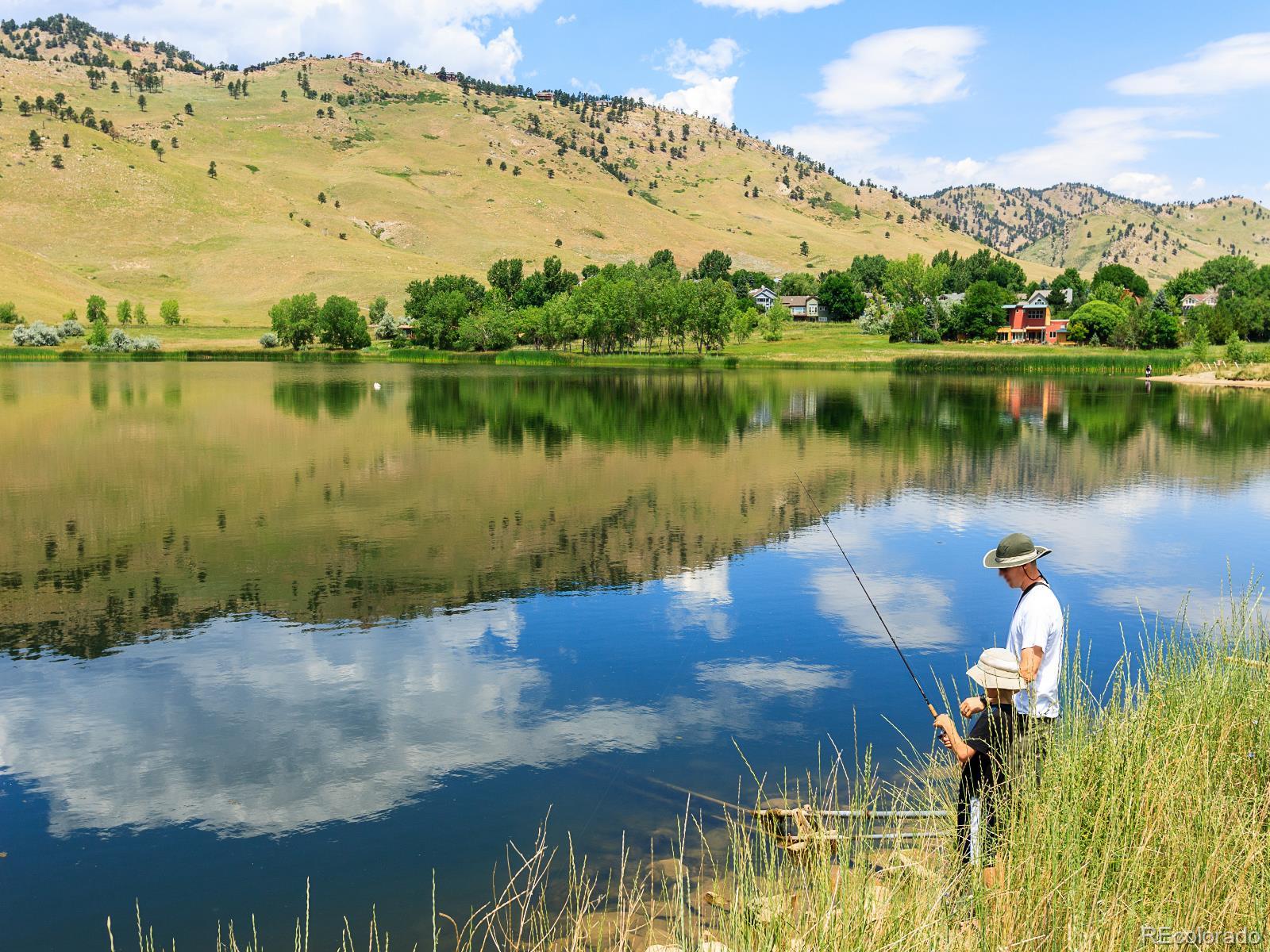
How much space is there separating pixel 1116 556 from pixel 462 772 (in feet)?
57.5

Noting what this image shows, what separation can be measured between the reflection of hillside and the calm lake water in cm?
20

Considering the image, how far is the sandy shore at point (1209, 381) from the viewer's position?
8825cm

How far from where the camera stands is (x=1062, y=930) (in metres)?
6.38

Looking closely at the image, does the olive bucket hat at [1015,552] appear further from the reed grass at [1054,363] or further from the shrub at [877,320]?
the shrub at [877,320]

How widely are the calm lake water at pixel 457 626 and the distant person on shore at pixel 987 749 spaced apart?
345 cm

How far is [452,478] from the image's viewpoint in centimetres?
3394

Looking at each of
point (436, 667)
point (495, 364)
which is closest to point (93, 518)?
point (436, 667)

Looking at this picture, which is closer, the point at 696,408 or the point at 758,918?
the point at 758,918

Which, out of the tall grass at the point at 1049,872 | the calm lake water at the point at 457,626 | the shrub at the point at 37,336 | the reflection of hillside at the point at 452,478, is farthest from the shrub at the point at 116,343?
the tall grass at the point at 1049,872

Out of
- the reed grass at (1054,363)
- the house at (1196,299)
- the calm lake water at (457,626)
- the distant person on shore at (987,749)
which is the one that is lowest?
the calm lake water at (457,626)

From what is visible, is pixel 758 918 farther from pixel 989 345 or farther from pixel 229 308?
pixel 229 308

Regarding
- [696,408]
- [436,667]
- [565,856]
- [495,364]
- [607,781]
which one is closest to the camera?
[565,856]

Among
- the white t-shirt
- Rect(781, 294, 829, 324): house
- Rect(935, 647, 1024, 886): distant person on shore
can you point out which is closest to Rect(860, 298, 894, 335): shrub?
Rect(781, 294, 829, 324): house

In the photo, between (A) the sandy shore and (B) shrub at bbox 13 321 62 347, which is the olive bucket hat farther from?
(B) shrub at bbox 13 321 62 347
